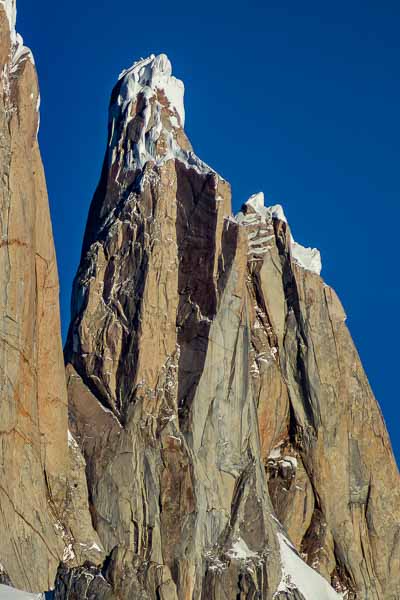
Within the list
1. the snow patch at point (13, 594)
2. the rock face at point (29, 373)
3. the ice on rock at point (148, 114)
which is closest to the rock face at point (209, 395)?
the ice on rock at point (148, 114)

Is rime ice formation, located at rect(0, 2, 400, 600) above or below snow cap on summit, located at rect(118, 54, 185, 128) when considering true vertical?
below

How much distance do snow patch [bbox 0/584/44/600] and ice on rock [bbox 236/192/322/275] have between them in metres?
41.1

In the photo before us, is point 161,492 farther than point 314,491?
No

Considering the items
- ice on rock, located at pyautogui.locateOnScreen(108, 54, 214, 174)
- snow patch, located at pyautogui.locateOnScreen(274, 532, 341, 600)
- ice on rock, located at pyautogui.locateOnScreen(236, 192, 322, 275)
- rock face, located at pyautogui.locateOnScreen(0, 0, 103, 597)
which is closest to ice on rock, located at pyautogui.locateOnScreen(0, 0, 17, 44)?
rock face, located at pyautogui.locateOnScreen(0, 0, 103, 597)

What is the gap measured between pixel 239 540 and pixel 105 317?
13.0m

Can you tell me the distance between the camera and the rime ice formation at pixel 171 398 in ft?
303

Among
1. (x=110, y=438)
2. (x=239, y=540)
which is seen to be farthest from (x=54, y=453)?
(x=239, y=540)

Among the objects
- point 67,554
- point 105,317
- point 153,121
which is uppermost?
point 153,121

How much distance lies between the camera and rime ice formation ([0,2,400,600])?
92438 mm

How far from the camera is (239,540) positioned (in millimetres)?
103500

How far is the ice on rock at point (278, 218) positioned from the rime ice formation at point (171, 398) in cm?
15

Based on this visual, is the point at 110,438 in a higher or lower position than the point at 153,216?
lower

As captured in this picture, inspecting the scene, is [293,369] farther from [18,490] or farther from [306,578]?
[18,490]

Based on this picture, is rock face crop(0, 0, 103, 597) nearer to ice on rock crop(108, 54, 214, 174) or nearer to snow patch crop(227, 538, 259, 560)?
snow patch crop(227, 538, 259, 560)
